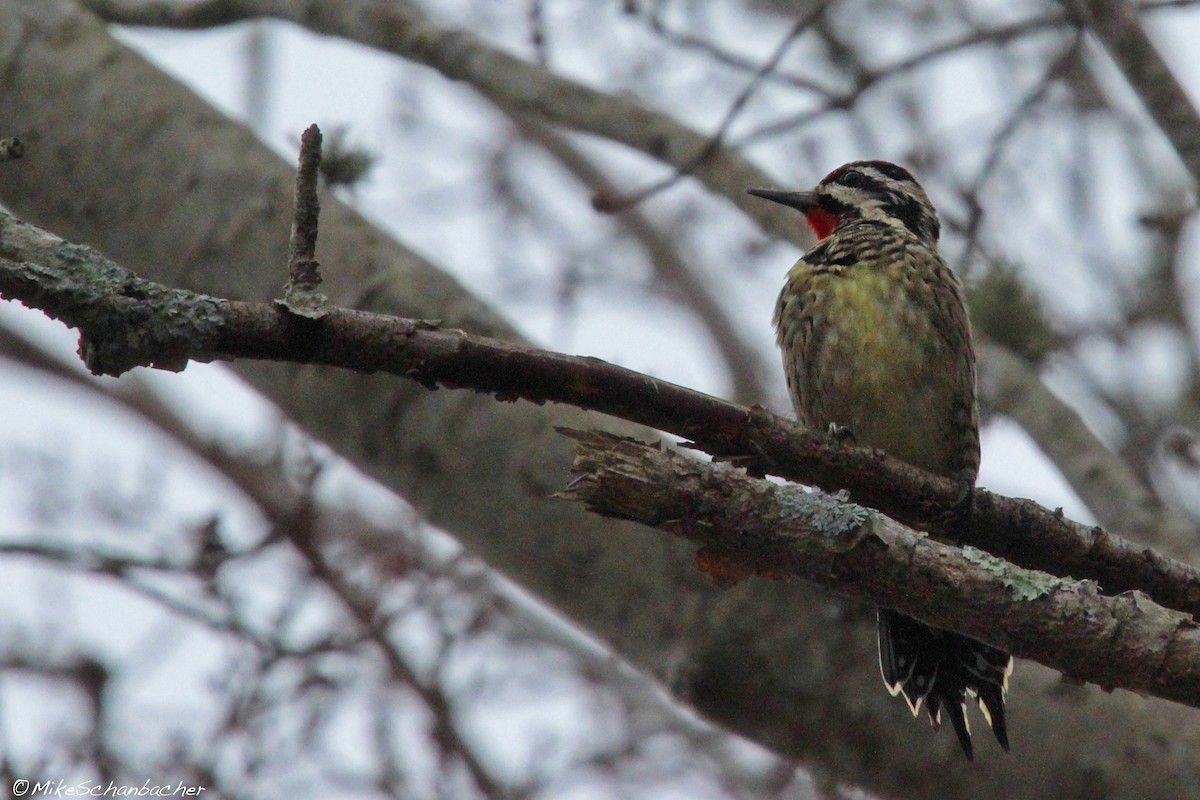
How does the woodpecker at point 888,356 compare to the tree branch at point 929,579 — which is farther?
the woodpecker at point 888,356

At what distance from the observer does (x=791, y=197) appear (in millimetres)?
Result: 5066

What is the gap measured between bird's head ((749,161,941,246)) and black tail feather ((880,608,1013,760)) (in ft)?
5.34

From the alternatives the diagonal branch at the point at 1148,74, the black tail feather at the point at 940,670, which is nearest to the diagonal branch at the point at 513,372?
the black tail feather at the point at 940,670

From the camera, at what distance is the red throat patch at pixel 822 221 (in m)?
5.14

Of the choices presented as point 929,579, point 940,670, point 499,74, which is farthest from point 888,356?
point 499,74

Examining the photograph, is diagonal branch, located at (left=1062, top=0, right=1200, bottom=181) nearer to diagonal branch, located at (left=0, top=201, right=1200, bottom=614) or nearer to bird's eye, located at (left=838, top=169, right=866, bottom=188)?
bird's eye, located at (left=838, top=169, right=866, bottom=188)

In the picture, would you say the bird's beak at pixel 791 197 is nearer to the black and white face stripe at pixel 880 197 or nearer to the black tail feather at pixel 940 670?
the black and white face stripe at pixel 880 197

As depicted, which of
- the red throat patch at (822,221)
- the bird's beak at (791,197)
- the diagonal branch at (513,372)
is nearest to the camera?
the diagonal branch at (513,372)

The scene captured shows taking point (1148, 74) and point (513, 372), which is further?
point (1148, 74)

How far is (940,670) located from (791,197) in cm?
195

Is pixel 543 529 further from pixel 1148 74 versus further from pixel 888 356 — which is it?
pixel 1148 74

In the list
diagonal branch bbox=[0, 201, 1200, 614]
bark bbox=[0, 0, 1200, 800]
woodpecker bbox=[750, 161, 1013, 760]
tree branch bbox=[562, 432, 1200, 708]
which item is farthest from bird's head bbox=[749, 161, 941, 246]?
tree branch bbox=[562, 432, 1200, 708]

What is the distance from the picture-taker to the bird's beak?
5.01 m

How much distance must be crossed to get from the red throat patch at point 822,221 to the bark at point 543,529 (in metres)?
1.55
